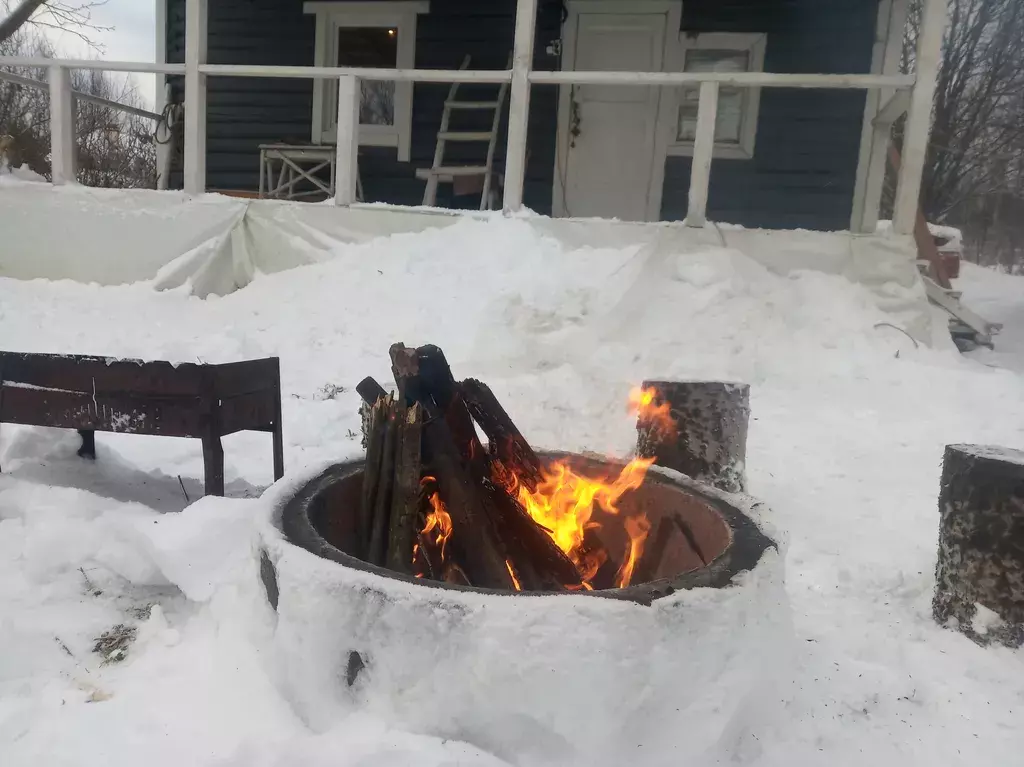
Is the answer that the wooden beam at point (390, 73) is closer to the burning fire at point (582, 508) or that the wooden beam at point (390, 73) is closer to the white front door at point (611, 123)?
the white front door at point (611, 123)

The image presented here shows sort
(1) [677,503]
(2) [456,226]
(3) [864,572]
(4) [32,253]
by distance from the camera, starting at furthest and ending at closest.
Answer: (4) [32,253]
(2) [456,226]
(3) [864,572]
(1) [677,503]

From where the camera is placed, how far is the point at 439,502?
2205 millimetres

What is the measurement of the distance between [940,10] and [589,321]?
4.04m

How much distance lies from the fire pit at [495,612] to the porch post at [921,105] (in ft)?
16.8

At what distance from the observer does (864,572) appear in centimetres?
315

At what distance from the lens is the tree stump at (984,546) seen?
254 cm

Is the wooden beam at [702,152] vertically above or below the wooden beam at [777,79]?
below

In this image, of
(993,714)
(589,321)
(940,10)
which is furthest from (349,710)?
(940,10)

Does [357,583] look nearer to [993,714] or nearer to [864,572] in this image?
[993,714]

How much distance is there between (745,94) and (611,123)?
175 cm

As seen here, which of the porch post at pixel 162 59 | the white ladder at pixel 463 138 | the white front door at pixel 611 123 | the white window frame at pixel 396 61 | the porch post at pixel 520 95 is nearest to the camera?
the porch post at pixel 520 95

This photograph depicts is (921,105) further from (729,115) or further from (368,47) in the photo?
(368,47)

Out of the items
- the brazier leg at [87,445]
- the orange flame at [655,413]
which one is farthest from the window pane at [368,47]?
the orange flame at [655,413]

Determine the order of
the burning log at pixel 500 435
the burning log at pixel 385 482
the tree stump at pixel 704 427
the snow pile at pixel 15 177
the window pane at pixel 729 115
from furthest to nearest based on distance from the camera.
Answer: the window pane at pixel 729 115 → the snow pile at pixel 15 177 → the tree stump at pixel 704 427 → the burning log at pixel 500 435 → the burning log at pixel 385 482
